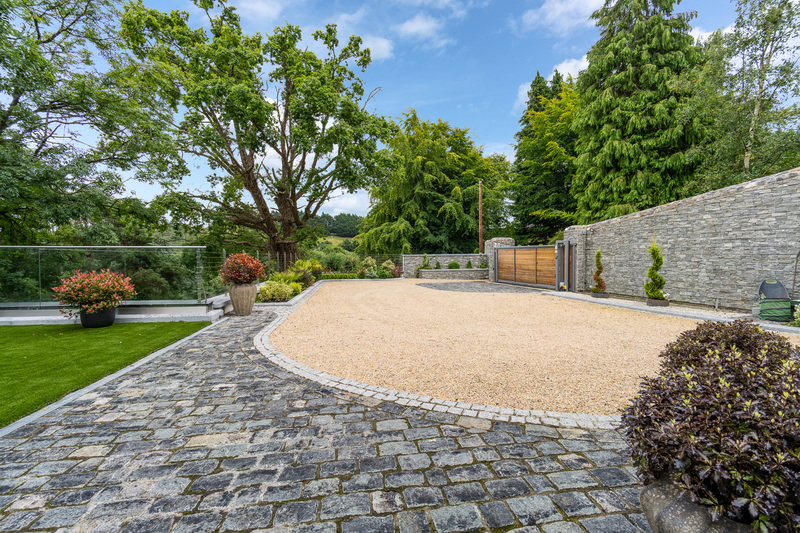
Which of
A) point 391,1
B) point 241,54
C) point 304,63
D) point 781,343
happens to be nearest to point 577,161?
point 391,1

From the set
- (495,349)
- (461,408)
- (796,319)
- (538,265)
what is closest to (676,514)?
(461,408)

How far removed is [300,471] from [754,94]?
738 inches

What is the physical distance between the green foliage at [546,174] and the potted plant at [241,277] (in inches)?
739

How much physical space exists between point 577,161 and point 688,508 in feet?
66.1

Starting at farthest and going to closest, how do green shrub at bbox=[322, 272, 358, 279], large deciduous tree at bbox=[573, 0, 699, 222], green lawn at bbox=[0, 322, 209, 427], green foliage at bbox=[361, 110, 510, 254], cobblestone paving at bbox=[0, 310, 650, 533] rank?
green foliage at bbox=[361, 110, 510, 254] < green shrub at bbox=[322, 272, 358, 279] < large deciduous tree at bbox=[573, 0, 699, 222] < green lawn at bbox=[0, 322, 209, 427] < cobblestone paving at bbox=[0, 310, 650, 533]

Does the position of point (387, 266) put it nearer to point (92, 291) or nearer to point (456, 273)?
point (456, 273)

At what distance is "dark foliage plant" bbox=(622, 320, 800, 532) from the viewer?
1.12 m

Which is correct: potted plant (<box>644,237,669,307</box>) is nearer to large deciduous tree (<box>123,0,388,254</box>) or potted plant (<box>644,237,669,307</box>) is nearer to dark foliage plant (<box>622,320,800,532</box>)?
dark foliage plant (<box>622,320,800,532</box>)

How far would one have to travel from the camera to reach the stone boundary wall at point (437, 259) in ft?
69.2

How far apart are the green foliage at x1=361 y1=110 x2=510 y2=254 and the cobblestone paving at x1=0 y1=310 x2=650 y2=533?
21.9m

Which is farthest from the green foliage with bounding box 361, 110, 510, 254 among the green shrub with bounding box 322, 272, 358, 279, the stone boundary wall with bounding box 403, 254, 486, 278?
the green shrub with bounding box 322, 272, 358, 279

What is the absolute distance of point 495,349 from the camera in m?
5.08

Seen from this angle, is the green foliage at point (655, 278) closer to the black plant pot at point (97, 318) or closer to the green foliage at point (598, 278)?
the green foliage at point (598, 278)

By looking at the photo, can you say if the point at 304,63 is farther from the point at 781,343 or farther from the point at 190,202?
the point at 781,343
